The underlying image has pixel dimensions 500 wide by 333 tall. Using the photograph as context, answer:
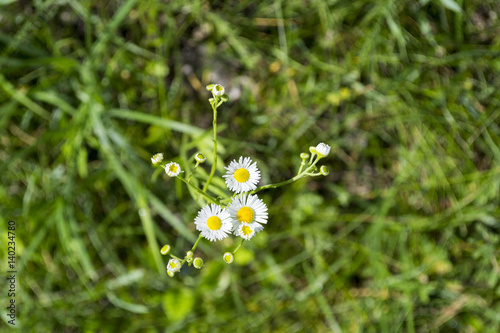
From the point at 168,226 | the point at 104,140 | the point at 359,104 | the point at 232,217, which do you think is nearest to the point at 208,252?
the point at 168,226

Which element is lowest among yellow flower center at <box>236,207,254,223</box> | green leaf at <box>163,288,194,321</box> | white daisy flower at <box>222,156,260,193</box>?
yellow flower center at <box>236,207,254,223</box>

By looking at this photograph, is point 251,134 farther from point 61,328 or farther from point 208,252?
point 61,328

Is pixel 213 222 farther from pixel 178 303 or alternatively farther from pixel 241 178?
pixel 178 303

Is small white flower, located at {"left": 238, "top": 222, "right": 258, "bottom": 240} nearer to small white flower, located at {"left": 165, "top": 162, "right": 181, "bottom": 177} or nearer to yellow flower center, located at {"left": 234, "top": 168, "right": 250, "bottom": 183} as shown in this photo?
yellow flower center, located at {"left": 234, "top": 168, "right": 250, "bottom": 183}

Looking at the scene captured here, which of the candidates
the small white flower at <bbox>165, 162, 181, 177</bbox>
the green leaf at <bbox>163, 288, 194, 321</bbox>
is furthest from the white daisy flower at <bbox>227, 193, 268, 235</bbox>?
the green leaf at <bbox>163, 288, 194, 321</bbox>

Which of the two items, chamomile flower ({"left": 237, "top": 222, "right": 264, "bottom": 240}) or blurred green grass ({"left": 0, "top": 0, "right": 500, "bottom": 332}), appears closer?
chamomile flower ({"left": 237, "top": 222, "right": 264, "bottom": 240})

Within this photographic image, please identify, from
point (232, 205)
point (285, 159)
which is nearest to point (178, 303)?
point (285, 159)

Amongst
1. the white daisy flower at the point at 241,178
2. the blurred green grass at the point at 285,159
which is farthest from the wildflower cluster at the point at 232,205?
the blurred green grass at the point at 285,159
